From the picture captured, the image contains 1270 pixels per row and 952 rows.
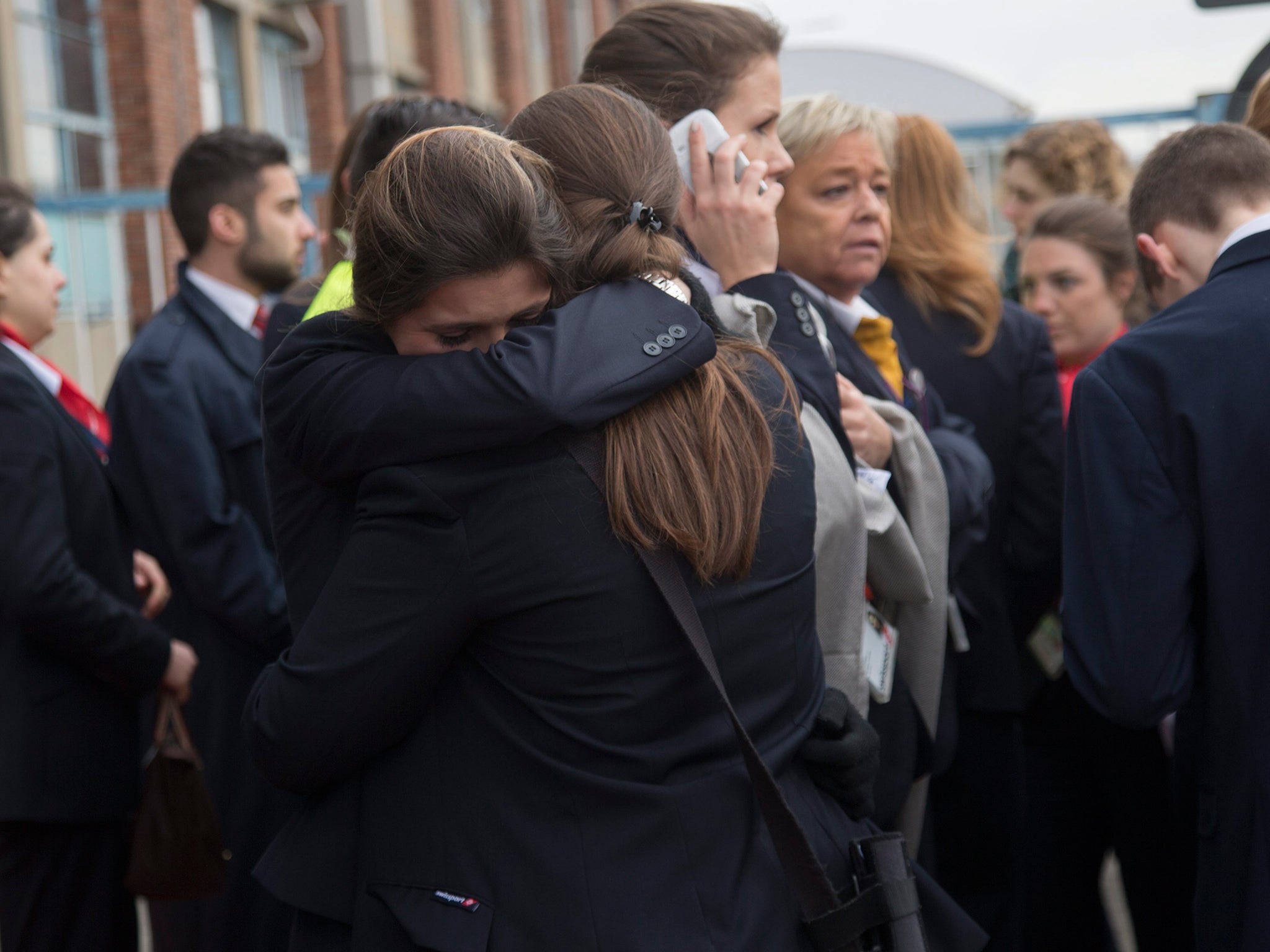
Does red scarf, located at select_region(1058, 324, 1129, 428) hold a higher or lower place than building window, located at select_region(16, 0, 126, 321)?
lower

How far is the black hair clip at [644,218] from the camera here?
1.72 metres

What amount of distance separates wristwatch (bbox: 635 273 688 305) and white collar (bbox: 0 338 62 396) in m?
2.09

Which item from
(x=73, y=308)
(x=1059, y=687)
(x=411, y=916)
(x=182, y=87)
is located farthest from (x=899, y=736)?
(x=182, y=87)

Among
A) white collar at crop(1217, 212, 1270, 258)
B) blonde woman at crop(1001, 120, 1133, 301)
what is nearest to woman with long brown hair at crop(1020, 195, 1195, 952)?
white collar at crop(1217, 212, 1270, 258)

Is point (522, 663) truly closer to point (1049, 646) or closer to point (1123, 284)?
point (1049, 646)

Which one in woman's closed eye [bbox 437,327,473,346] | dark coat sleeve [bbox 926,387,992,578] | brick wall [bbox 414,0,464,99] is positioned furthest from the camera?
brick wall [bbox 414,0,464,99]

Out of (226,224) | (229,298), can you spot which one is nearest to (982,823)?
(229,298)

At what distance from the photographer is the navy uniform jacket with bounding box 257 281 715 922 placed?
4.85ft

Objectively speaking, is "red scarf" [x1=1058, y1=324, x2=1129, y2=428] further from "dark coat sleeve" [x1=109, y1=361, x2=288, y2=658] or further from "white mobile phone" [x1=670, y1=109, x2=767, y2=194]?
"dark coat sleeve" [x1=109, y1=361, x2=288, y2=658]

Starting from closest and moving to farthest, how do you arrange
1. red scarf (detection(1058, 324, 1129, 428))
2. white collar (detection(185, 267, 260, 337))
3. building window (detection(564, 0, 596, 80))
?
white collar (detection(185, 267, 260, 337)), red scarf (detection(1058, 324, 1129, 428)), building window (detection(564, 0, 596, 80))

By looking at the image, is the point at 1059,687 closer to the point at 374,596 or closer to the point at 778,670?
the point at 778,670

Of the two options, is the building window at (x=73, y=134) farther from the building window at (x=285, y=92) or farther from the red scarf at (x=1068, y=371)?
the red scarf at (x=1068, y=371)

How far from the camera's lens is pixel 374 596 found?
1.50 m

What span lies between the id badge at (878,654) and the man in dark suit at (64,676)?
180 cm
